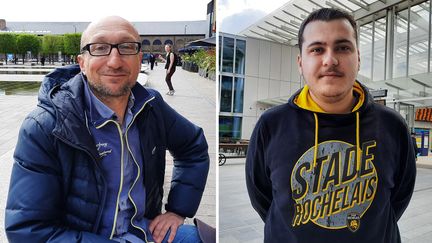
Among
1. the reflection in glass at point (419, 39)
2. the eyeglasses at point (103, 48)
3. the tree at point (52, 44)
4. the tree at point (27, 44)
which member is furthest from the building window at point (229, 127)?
the tree at point (52, 44)

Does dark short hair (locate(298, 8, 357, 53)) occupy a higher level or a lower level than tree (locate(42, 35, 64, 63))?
lower

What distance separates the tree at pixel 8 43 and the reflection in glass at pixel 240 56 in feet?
76.4

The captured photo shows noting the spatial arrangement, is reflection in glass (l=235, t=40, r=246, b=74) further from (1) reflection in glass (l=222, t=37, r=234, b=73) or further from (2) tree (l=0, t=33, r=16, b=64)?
(2) tree (l=0, t=33, r=16, b=64)

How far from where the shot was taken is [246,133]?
1.02 meters

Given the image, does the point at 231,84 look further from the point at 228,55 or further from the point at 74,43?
the point at 74,43

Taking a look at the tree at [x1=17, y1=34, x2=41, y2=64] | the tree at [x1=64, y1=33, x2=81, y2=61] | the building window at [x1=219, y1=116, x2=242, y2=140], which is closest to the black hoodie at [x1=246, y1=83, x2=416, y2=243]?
the building window at [x1=219, y1=116, x2=242, y2=140]

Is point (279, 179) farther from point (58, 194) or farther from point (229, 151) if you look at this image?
point (58, 194)

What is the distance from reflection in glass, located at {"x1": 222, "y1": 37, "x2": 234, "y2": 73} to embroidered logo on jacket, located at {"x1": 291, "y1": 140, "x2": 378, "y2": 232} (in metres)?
0.45

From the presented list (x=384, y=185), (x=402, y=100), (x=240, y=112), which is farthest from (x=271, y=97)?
(x=402, y=100)

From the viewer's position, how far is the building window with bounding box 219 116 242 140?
107 centimetres

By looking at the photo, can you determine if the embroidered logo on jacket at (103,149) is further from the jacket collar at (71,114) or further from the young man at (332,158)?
the young man at (332,158)

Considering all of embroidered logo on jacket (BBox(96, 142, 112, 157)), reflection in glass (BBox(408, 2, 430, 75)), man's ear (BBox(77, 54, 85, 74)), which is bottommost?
embroidered logo on jacket (BBox(96, 142, 112, 157))

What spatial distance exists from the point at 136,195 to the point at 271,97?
0.48 metres

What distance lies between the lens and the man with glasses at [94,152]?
698 millimetres
